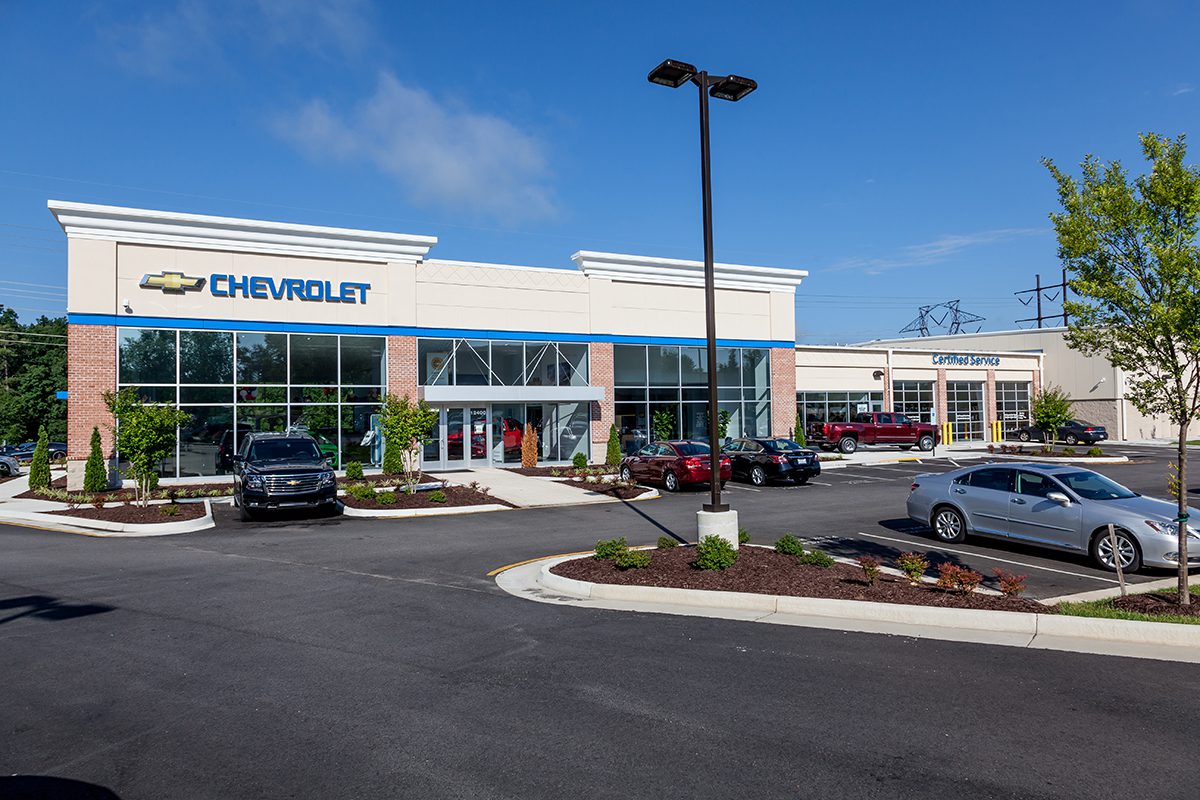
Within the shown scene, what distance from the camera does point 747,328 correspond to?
121ft

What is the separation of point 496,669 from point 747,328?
31436mm

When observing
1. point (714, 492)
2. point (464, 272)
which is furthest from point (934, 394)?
point (714, 492)

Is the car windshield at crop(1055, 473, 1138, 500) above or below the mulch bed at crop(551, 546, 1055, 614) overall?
above

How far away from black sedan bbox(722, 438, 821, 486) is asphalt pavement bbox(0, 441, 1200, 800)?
14549mm

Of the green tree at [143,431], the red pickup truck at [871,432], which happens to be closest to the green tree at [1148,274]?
the green tree at [143,431]

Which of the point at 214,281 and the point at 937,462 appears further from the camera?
the point at 937,462

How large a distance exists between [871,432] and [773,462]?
16283mm

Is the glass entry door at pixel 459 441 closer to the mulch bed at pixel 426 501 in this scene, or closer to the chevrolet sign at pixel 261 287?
the chevrolet sign at pixel 261 287

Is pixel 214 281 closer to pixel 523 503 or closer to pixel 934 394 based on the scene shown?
pixel 523 503

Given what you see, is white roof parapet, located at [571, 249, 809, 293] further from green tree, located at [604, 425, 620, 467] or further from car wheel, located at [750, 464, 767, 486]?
car wheel, located at [750, 464, 767, 486]

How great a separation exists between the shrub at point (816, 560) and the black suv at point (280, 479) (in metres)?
11.7

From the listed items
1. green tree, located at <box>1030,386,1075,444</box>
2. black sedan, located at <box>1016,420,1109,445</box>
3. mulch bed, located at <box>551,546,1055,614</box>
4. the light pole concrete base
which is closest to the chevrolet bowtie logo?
mulch bed, located at <box>551,546,1055,614</box>

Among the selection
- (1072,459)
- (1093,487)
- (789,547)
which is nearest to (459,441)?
(789,547)

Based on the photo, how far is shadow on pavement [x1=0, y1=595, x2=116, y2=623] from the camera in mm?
9195
